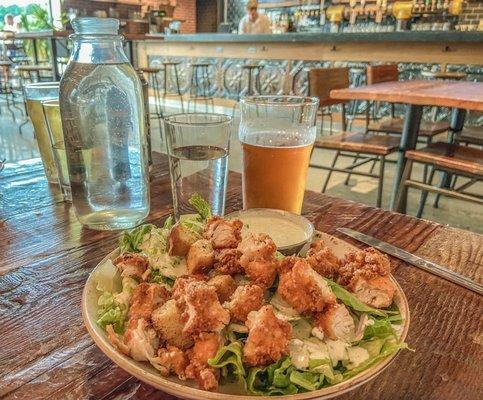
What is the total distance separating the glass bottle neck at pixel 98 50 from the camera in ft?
2.43

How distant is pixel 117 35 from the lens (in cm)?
75

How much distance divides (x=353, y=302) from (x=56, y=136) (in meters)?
0.77

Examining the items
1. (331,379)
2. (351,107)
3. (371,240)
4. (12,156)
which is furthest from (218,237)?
(351,107)

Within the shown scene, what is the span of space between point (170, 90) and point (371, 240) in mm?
Result: 6632

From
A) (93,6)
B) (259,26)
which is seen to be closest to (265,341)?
(259,26)

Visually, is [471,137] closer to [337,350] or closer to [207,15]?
[337,350]

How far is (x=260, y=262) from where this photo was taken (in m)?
0.44

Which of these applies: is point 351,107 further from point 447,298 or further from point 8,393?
point 8,393

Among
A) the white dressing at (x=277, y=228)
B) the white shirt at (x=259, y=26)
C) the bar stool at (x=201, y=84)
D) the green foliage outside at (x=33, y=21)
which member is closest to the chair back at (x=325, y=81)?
the white dressing at (x=277, y=228)

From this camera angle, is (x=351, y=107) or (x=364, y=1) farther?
(x=364, y=1)

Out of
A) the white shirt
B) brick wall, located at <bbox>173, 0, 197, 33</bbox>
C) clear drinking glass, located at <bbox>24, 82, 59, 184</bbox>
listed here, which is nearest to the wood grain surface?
clear drinking glass, located at <bbox>24, 82, 59, 184</bbox>

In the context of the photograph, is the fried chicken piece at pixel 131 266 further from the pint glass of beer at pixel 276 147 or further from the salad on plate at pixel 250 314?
the pint glass of beer at pixel 276 147

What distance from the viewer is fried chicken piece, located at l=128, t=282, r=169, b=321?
16.4 inches

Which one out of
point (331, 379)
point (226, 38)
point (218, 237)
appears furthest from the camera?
point (226, 38)
